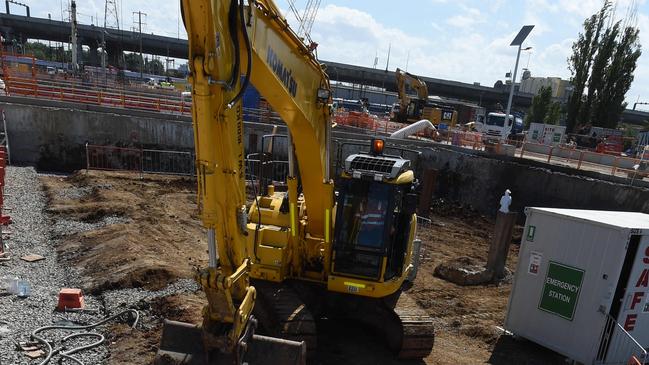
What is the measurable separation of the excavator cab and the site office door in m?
3.88

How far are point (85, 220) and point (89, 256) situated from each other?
3.19 metres

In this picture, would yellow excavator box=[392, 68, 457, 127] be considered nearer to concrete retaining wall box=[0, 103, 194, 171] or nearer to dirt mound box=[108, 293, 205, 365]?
concrete retaining wall box=[0, 103, 194, 171]

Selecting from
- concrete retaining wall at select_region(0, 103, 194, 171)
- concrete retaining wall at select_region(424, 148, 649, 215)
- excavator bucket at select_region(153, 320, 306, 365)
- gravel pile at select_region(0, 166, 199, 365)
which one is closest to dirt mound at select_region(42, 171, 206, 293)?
gravel pile at select_region(0, 166, 199, 365)

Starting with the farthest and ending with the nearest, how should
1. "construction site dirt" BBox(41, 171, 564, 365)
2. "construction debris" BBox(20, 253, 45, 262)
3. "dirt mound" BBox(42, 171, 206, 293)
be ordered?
"construction debris" BBox(20, 253, 45, 262) → "dirt mound" BBox(42, 171, 206, 293) → "construction site dirt" BBox(41, 171, 564, 365)

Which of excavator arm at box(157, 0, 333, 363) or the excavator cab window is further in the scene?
the excavator cab window

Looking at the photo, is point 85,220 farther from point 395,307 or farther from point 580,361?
point 580,361

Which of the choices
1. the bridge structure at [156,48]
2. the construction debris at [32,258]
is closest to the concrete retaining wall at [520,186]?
the construction debris at [32,258]

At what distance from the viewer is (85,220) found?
1292 centimetres

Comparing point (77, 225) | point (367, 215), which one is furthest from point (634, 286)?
point (77, 225)

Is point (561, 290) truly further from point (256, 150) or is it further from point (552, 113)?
point (552, 113)

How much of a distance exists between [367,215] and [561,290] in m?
3.85

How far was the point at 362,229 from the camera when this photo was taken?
22.7ft

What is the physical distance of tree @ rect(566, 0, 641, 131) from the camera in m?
33.7

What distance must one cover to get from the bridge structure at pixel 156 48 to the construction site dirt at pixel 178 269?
5087 cm
